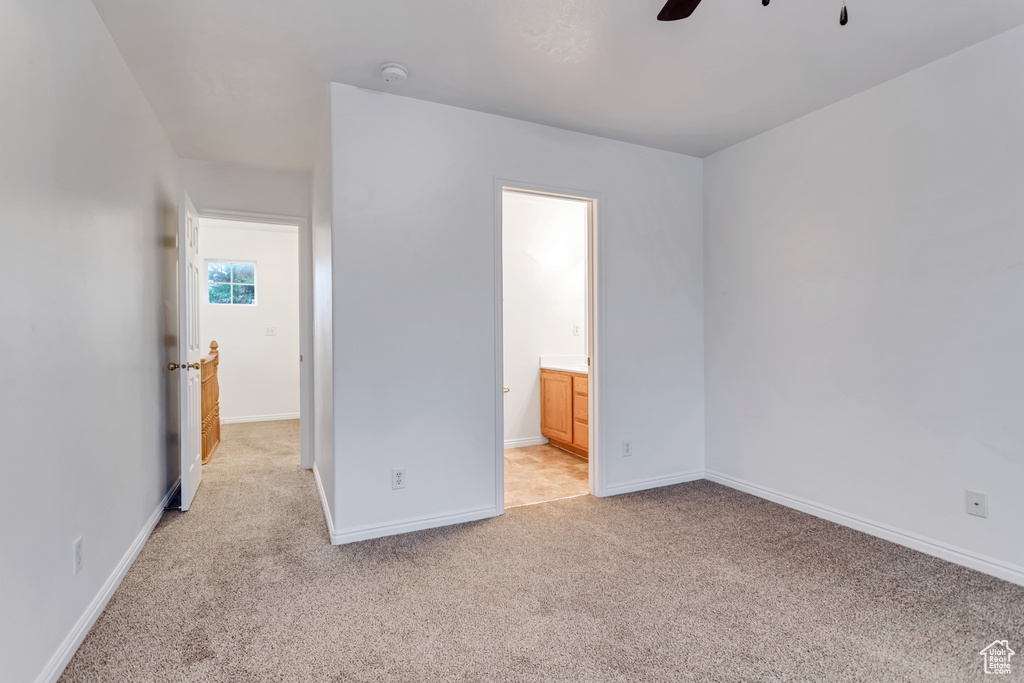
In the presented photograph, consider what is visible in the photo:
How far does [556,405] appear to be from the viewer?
14.9 ft

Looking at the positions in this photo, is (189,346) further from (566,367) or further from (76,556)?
(566,367)

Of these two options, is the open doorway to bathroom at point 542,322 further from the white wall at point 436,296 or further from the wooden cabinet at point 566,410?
the white wall at point 436,296

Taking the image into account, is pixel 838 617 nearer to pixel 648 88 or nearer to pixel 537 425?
pixel 648 88

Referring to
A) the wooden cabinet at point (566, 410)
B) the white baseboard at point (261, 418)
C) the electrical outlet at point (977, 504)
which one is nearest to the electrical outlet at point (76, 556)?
the wooden cabinet at point (566, 410)

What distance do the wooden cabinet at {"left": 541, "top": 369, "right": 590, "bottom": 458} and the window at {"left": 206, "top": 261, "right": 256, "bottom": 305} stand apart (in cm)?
420

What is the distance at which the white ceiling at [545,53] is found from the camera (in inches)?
79.2

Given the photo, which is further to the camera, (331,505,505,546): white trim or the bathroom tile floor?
the bathroom tile floor

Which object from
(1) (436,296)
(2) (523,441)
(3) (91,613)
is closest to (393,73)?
(1) (436,296)

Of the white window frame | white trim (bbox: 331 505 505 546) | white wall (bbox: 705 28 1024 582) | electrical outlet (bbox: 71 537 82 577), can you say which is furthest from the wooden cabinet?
the white window frame

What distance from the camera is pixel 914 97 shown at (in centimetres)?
249

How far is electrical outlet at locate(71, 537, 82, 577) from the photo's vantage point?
1.71 meters

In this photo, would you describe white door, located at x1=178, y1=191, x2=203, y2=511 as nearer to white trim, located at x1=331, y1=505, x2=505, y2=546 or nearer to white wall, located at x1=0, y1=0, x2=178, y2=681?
white wall, located at x1=0, y1=0, x2=178, y2=681

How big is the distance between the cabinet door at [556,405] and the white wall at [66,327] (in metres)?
2.97

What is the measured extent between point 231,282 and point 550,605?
241 inches
